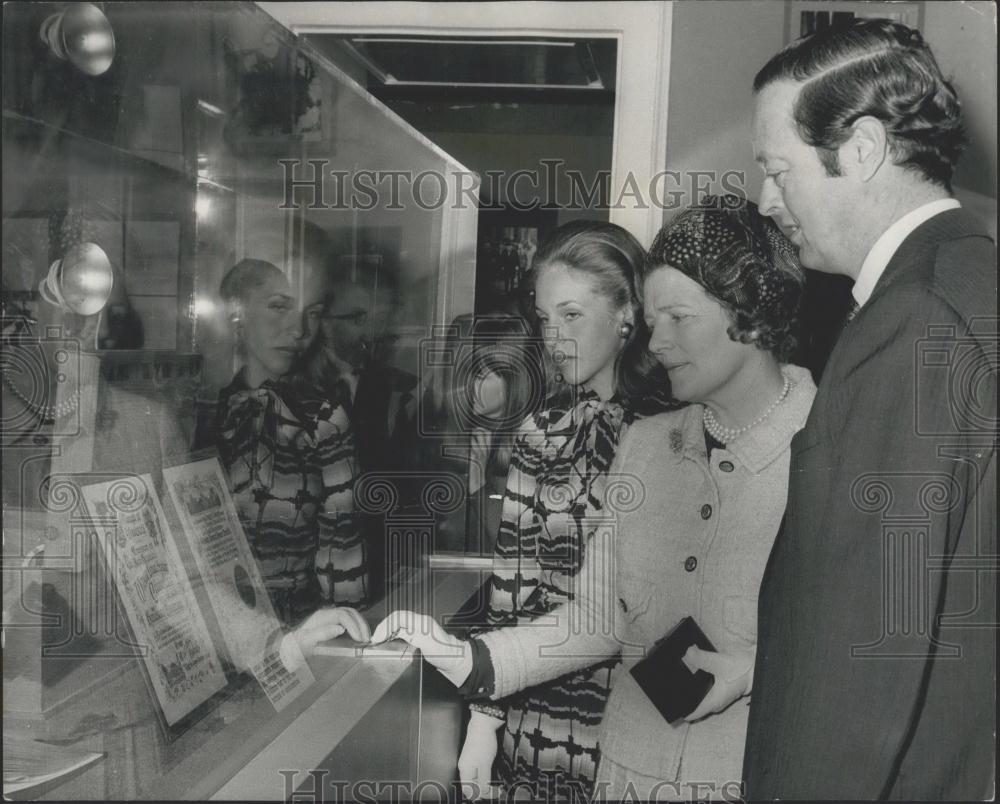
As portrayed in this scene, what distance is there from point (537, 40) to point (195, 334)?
2.13ft

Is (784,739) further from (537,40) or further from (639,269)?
(537,40)

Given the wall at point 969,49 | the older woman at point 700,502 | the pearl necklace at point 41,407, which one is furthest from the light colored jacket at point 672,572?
the pearl necklace at point 41,407

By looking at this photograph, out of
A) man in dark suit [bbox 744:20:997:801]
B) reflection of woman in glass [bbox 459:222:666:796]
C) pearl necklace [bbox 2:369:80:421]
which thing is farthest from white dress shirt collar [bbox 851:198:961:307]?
pearl necklace [bbox 2:369:80:421]

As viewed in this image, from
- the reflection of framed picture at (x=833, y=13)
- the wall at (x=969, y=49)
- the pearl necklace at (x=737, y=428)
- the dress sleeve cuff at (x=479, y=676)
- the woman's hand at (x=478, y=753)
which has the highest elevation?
the reflection of framed picture at (x=833, y=13)

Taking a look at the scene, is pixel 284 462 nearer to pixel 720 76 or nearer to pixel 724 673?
pixel 724 673

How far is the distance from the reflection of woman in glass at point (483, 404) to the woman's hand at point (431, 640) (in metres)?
0.12

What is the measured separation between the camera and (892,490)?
0.90m

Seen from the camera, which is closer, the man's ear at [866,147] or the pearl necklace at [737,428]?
the man's ear at [866,147]

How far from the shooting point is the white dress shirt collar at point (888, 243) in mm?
1025

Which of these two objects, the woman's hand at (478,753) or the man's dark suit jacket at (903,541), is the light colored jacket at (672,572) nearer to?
the woman's hand at (478,753)

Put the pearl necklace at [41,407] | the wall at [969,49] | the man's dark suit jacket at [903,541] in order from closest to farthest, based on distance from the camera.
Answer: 1. the man's dark suit jacket at [903,541]
2. the pearl necklace at [41,407]
3. the wall at [969,49]

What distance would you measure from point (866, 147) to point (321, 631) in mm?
972

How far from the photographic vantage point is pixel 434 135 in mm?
1306


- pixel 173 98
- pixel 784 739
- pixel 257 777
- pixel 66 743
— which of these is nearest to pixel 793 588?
pixel 784 739
